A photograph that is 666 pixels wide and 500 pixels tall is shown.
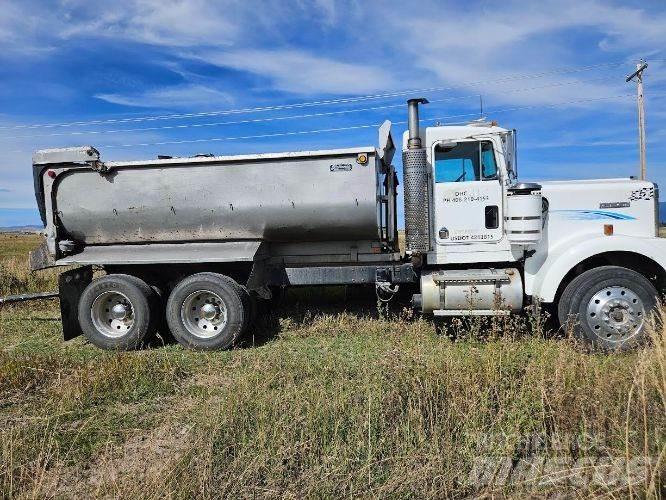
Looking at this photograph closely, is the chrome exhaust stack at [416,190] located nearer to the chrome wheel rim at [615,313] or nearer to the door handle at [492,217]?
the door handle at [492,217]

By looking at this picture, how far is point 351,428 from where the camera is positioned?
345cm

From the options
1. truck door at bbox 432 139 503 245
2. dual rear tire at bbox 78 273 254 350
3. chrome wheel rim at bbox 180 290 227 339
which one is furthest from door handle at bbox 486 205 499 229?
chrome wheel rim at bbox 180 290 227 339

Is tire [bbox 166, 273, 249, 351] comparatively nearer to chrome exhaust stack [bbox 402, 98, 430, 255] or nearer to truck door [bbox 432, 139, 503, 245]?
chrome exhaust stack [bbox 402, 98, 430, 255]

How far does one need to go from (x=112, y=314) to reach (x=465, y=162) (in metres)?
5.17

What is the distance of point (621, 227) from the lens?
20.6 ft

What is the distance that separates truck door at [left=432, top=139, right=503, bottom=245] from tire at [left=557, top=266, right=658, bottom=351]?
119cm

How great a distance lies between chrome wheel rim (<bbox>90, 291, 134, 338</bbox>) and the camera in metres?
7.09

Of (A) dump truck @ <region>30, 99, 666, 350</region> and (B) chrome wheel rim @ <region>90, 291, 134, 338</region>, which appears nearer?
(A) dump truck @ <region>30, 99, 666, 350</region>

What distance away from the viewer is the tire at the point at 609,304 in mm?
5852

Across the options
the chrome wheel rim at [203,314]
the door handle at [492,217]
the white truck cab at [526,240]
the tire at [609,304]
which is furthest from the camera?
the chrome wheel rim at [203,314]

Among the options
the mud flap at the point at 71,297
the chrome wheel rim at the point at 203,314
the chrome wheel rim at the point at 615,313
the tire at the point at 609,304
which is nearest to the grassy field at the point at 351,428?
the tire at the point at 609,304

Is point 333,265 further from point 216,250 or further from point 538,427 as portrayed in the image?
point 538,427

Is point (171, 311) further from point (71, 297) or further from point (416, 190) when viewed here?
point (416, 190)

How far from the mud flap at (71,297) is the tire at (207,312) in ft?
4.92
